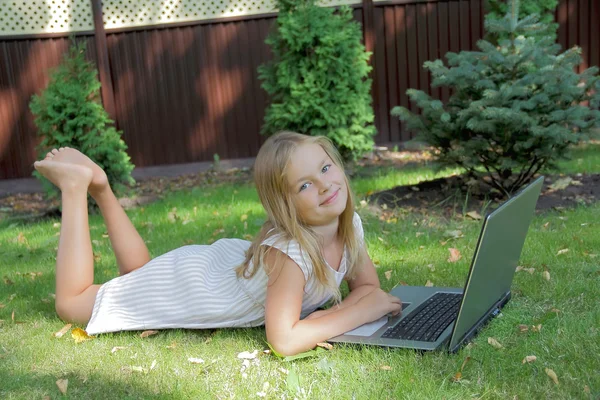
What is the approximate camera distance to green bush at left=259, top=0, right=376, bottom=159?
293 inches

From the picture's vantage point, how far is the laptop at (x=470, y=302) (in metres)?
2.47

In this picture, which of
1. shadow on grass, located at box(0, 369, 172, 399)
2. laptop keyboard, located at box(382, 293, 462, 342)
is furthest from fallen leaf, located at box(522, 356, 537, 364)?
shadow on grass, located at box(0, 369, 172, 399)

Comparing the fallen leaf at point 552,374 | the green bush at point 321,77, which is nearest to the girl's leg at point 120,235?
the fallen leaf at point 552,374

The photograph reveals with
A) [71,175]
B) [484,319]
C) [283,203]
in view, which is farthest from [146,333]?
[484,319]

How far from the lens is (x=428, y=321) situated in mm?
3000

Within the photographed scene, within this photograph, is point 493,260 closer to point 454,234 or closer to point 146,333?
point 146,333

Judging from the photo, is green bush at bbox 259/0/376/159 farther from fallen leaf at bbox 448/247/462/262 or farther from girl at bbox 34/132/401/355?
girl at bbox 34/132/401/355

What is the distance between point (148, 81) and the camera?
32.4 ft

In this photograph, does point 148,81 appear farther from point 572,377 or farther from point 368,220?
point 572,377

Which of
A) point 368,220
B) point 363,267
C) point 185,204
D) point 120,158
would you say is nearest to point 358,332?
point 363,267

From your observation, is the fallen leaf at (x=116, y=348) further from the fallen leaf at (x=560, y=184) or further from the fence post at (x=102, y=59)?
the fence post at (x=102, y=59)

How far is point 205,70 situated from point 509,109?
18.7 ft

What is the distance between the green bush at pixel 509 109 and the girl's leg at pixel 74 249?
2756 mm

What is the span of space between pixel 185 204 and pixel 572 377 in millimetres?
4832
